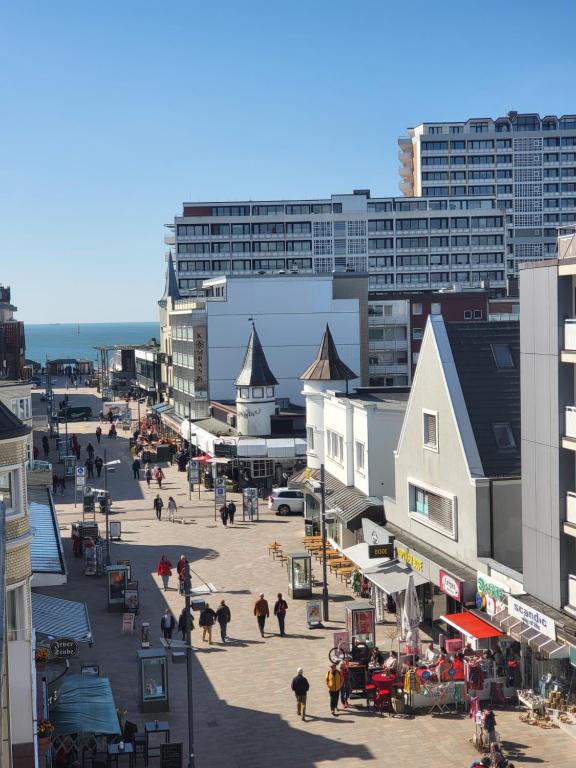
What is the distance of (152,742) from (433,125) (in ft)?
389

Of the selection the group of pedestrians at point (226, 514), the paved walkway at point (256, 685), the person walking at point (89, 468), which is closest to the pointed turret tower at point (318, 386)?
the paved walkway at point (256, 685)

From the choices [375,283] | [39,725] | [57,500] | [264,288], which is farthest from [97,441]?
[39,725]

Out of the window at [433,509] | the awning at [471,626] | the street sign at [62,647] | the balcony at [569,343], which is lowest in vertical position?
Answer: the awning at [471,626]

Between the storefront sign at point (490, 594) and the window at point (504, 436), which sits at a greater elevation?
the window at point (504, 436)

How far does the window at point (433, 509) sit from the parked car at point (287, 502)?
1955 centimetres

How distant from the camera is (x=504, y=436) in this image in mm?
29188

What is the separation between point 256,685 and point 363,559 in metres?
7.52

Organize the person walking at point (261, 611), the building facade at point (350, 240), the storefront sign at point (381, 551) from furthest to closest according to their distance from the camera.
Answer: the building facade at point (350, 240) < the storefront sign at point (381, 551) < the person walking at point (261, 611)

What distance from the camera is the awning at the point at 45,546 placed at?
94.0 feet

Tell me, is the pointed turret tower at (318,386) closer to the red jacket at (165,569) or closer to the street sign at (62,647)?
the red jacket at (165,569)

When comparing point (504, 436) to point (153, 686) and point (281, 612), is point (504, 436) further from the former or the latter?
point (153, 686)

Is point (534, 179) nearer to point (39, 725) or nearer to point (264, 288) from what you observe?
point (264, 288)

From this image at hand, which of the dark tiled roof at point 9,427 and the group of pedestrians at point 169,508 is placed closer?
the dark tiled roof at point 9,427

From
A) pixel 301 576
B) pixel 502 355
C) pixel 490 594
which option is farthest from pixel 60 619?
pixel 502 355
